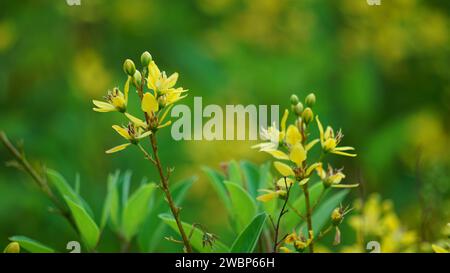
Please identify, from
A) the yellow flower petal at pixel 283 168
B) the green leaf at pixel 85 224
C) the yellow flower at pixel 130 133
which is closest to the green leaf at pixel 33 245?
the green leaf at pixel 85 224

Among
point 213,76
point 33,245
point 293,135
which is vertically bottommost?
point 33,245

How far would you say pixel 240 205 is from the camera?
851 millimetres

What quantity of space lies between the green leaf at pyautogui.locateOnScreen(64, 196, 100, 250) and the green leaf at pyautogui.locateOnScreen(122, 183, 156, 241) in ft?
0.18

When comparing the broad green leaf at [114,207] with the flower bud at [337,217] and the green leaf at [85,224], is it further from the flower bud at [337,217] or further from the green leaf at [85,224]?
the flower bud at [337,217]

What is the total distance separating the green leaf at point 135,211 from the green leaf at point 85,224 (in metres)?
0.06

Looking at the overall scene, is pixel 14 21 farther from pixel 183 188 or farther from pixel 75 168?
pixel 183 188

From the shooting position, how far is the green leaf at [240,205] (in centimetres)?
83

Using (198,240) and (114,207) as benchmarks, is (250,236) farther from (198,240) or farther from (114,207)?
(114,207)

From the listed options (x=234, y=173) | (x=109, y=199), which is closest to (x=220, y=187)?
(x=234, y=173)

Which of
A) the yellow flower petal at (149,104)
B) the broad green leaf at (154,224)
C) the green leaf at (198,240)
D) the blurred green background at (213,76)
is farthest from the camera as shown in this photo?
the blurred green background at (213,76)

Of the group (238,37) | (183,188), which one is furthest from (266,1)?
(183,188)

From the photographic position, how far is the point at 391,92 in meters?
2.10

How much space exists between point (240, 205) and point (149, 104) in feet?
0.65
